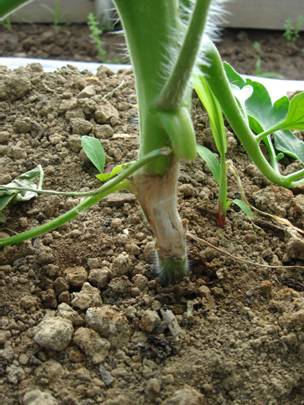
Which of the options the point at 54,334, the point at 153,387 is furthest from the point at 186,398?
the point at 54,334

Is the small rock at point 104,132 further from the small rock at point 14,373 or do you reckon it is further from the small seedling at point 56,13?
the small seedling at point 56,13

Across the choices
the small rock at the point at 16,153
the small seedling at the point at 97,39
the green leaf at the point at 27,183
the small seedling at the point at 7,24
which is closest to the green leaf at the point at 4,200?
the green leaf at the point at 27,183

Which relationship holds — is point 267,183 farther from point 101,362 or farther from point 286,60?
point 286,60

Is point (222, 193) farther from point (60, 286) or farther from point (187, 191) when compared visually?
point (60, 286)

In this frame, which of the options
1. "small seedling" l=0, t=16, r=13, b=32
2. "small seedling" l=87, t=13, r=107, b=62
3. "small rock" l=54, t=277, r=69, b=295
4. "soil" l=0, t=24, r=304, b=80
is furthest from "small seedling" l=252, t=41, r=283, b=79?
"small rock" l=54, t=277, r=69, b=295

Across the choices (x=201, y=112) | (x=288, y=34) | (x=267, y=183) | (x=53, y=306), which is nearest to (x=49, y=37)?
(x=288, y=34)

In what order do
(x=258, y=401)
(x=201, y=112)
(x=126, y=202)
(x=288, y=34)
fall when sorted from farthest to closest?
(x=288, y=34)
(x=201, y=112)
(x=126, y=202)
(x=258, y=401)
